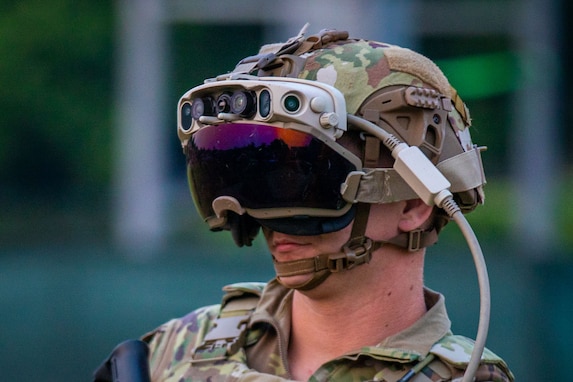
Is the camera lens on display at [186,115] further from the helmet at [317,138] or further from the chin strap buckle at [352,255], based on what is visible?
the chin strap buckle at [352,255]

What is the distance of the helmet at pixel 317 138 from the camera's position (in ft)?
10.1

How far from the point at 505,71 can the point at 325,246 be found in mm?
6903

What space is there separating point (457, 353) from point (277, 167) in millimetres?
663

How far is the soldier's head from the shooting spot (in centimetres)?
307

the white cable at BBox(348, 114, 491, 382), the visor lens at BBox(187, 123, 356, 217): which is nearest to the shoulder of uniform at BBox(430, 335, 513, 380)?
the white cable at BBox(348, 114, 491, 382)

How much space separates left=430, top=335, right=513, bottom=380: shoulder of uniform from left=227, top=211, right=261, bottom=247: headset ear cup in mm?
552

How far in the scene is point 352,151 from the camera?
3146 mm

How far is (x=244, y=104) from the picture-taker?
308cm

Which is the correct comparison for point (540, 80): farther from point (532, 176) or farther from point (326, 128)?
point (326, 128)

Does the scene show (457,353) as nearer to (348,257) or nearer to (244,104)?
(348,257)

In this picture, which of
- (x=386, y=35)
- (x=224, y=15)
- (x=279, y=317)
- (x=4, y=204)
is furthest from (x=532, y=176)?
(x=279, y=317)

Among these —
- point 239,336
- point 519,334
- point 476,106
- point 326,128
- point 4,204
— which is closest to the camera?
point 326,128

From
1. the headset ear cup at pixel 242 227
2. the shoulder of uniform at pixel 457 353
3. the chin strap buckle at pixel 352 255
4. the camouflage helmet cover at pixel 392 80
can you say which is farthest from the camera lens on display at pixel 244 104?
the shoulder of uniform at pixel 457 353

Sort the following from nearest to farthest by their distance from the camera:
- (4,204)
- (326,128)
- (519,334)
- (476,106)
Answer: (326,128) < (519,334) < (476,106) < (4,204)
